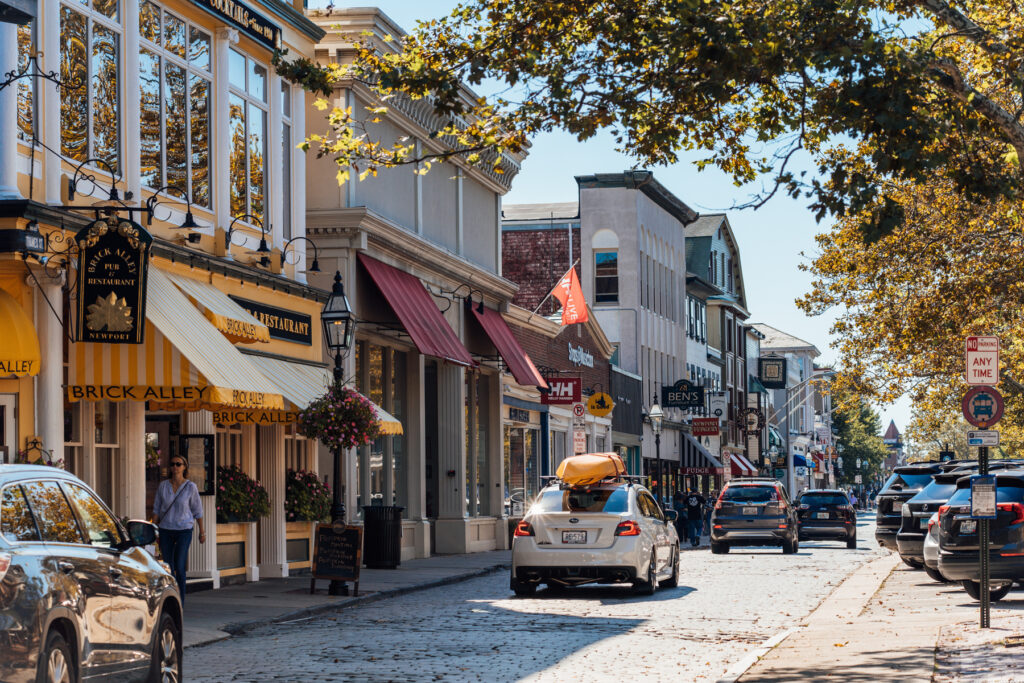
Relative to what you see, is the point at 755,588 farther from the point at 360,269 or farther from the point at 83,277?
the point at 83,277

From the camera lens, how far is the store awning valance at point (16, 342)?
1595cm

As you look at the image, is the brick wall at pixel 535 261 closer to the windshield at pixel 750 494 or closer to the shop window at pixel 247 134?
the windshield at pixel 750 494

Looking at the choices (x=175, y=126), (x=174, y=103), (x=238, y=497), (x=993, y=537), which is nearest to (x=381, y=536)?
(x=238, y=497)

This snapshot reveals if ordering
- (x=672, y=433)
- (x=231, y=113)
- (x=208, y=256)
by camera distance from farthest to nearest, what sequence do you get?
1. (x=672, y=433)
2. (x=231, y=113)
3. (x=208, y=256)

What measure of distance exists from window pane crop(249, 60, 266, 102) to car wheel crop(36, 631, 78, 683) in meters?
16.9

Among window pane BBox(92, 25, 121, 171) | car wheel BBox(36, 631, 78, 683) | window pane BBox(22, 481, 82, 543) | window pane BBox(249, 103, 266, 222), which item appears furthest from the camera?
window pane BBox(249, 103, 266, 222)

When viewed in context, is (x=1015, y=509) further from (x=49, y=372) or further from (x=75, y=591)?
(x=75, y=591)

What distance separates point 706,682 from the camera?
12.0 metres

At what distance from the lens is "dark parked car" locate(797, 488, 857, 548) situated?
38.7m

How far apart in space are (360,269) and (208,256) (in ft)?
22.1

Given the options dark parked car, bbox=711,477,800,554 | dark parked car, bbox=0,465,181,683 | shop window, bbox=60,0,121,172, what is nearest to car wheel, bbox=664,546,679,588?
shop window, bbox=60,0,121,172

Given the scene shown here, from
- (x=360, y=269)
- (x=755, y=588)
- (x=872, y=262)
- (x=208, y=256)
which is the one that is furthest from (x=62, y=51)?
(x=872, y=262)

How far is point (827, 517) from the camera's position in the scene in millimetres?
38875

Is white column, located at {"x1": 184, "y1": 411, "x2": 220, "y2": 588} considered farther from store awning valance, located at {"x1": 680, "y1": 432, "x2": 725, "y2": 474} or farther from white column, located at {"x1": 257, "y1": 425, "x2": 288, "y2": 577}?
store awning valance, located at {"x1": 680, "y1": 432, "x2": 725, "y2": 474}
